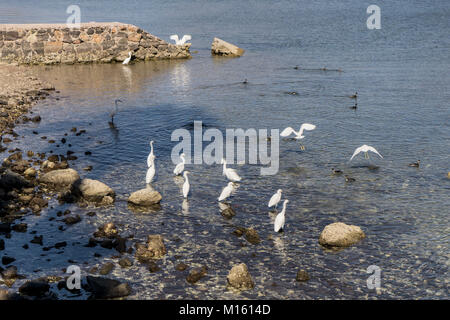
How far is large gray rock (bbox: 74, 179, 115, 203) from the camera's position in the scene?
19297 millimetres

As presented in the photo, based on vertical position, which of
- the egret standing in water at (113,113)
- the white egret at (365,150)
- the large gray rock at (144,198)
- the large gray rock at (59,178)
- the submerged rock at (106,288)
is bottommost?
the submerged rock at (106,288)

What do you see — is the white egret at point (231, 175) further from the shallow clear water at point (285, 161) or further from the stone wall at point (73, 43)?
the stone wall at point (73, 43)

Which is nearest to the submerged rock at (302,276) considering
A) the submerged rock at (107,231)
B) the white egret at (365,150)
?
the submerged rock at (107,231)

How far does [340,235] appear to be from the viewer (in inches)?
632

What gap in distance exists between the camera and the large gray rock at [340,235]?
16000mm

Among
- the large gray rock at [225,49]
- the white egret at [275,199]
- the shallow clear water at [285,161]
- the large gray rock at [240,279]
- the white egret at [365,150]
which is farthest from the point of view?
the large gray rock at [225,49]

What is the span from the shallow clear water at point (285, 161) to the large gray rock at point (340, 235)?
0.33 metres

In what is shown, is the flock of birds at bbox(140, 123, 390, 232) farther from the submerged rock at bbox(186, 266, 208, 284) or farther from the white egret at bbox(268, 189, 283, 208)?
the submerged rock at bbox(186, 266, 208, 284)

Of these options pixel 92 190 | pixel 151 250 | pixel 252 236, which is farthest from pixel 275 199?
pixel 92 190

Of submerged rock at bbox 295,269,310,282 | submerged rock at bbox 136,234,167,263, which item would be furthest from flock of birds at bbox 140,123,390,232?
submerged rock at bbox 136,234,167,263

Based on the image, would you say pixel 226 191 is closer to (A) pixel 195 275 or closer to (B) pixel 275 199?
(B) pixel 275 199

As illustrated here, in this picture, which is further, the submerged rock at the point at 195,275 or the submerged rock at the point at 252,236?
the submerged rock at the point at 252,236
